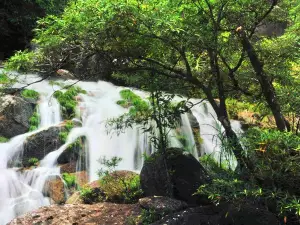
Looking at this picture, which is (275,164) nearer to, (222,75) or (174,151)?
(222,75)

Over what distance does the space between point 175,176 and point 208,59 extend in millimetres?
2039

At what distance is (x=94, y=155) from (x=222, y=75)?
5730mm

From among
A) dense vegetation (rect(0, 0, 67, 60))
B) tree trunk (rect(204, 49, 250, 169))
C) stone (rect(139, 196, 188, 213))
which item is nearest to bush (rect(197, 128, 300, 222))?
tree trunk (rect(204, 49, 250, 169))

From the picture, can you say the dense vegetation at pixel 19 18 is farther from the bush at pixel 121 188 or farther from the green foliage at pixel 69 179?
the bush at pixel 121 188

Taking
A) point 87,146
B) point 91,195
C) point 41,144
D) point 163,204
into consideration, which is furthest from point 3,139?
point 163,204

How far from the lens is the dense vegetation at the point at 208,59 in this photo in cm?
342

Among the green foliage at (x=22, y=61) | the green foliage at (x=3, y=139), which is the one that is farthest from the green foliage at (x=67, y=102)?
the green foliage at (x=22, y=61)

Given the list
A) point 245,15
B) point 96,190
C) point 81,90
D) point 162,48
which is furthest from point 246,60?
point 81,90

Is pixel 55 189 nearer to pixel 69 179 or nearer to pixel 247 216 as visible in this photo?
pixel 69 179

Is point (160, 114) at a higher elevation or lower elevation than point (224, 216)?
higher

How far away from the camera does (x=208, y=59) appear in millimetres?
5383

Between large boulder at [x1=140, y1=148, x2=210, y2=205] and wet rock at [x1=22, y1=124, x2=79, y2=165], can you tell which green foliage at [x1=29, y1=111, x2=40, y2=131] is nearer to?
wet rock at [x1=22, y1=124, x2=79, y2=165]

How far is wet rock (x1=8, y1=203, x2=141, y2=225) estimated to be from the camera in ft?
18.0

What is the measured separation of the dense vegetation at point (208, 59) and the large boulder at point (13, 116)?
19.4 ft
